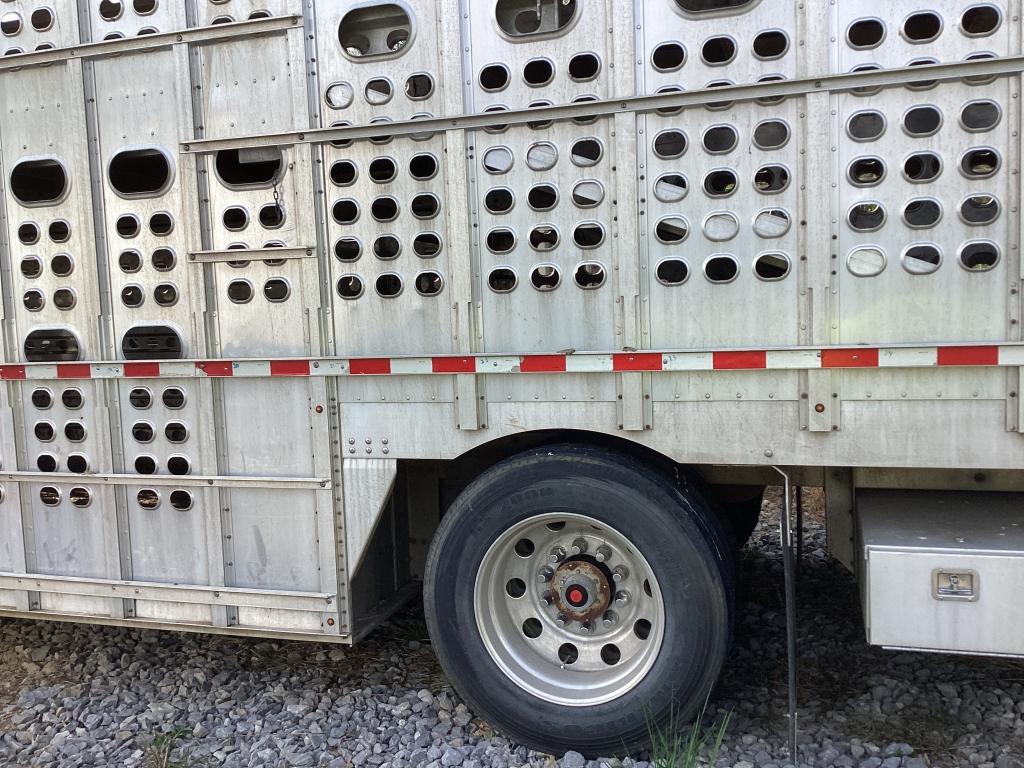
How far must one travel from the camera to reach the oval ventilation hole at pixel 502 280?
320 centimetres

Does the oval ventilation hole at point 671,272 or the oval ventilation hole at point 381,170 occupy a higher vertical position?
the oval ventilation hole at point 381,170

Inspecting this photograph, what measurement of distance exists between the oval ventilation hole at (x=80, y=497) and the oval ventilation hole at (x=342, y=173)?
6.17 ft

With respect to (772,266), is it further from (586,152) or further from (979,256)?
(586,152)

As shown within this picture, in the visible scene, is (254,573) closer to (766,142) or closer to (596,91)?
(596,91)

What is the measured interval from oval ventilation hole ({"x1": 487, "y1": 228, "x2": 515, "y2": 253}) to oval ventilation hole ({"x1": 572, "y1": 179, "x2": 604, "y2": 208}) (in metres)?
0.29

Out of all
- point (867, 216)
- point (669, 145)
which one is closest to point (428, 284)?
point (669, 145)

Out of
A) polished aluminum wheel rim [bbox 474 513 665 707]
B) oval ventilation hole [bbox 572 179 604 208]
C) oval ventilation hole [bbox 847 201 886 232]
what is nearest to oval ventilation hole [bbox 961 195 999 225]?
oval ventilation hole [bbox 847 201 886 232]

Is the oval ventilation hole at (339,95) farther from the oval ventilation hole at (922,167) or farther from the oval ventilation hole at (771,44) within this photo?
the oval ventilation hole at (922,167)

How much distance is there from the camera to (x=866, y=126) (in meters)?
2.84

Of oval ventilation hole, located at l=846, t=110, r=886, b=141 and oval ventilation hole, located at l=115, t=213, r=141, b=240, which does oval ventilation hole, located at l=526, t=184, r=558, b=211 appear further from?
oval ventilation hole, located at l=115, t=213, r=141, b=240

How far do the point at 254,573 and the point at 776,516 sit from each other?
11.8 ft

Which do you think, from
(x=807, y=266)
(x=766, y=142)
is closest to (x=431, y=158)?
(x=766, y=142)

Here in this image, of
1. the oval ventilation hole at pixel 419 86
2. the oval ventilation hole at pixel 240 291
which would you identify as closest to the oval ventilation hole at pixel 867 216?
the oval ventilation hole at pixel 419 86

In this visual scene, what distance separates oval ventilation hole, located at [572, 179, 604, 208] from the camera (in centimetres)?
310
